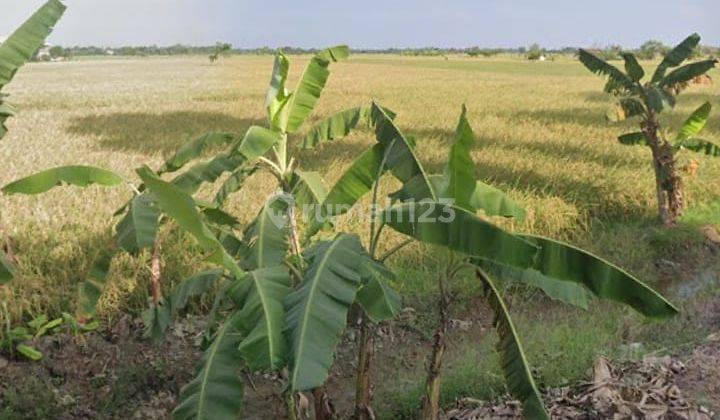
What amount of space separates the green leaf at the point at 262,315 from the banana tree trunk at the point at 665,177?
193 inches

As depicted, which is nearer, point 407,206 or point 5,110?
point 407,206

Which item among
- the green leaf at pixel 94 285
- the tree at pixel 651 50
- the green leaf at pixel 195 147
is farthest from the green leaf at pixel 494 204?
the tree at pixel 651 50

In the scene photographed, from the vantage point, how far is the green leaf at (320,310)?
189 cm

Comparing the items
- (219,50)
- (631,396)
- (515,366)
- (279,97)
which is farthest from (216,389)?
(219,50)

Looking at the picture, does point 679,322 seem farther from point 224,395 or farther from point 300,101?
point 224,395

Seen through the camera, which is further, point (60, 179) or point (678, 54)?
point (678, 54)

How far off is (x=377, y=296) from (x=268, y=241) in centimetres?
57

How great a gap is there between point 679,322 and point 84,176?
3.76m

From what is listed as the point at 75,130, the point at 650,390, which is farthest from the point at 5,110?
the point at 75,130

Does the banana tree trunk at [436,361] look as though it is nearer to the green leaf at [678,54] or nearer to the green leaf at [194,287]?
the green leaf at [194,287]

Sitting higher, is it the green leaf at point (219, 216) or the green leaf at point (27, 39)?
the green leaf at point (27, 39)

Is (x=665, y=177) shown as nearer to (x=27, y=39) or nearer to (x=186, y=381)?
(x=186, y=381)

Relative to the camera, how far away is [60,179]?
8.94 feet

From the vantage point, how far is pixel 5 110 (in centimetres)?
280
